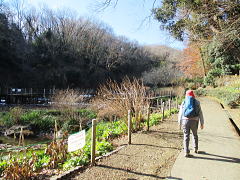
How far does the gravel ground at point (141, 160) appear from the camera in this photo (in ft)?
12.9

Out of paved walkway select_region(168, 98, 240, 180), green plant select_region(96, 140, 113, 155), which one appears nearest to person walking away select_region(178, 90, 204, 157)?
A: paved walkway select_region(168, 98, 240, 180)

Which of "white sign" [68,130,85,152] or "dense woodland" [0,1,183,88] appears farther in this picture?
"dense woodland" [0,1,183,88]

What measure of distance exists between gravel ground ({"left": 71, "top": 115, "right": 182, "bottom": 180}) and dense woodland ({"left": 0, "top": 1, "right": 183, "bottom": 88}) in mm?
26047

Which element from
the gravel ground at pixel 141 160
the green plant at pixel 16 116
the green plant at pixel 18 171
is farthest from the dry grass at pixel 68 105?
the green plant at pixel 18 171

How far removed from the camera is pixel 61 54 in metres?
36.1

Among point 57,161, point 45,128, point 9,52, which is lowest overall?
point 45,128

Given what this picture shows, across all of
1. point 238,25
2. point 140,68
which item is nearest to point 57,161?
point 238,25

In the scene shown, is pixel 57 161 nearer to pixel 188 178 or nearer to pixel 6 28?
pixel 188 178

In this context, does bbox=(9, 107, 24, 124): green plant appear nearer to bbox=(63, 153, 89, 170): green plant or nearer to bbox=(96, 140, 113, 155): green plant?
bbox=(96, 140, 113, 155): green plant

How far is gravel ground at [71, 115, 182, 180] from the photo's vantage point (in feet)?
12.9

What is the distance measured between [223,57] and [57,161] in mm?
23833

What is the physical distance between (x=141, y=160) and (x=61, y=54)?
34.4 m

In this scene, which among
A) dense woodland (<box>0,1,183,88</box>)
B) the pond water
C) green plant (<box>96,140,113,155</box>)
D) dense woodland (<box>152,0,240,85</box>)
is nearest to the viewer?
green plant (<box>96,140,113,155</box>)

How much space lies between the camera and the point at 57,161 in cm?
486
